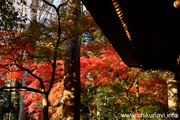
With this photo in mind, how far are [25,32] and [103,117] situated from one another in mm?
7852

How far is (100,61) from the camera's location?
687 cm

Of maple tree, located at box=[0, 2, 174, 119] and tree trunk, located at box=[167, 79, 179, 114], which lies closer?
maple tree, located at box=[0, 2, 174, 119]

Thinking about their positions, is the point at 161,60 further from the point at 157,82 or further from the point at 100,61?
the point at 157,82

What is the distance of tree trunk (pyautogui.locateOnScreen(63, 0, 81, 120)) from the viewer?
14.9 ft

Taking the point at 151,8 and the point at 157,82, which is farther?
the point at 157,82

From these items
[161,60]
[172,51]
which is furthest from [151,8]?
[161,60]

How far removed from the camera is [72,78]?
481 centimetres

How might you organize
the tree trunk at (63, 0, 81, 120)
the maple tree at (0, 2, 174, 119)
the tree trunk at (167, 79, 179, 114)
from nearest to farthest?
the maple tree at (0, 2, 174, 119) → the tree trunk at (63, 0, 81, 120) → the tree trunk at (167, 79, 179, 114)

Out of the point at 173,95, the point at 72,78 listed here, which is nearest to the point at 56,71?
the point at 72,78

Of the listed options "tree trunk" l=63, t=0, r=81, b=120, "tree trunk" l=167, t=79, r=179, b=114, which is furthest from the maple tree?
"tree trunk" l=167, t=79, r=179, b=114

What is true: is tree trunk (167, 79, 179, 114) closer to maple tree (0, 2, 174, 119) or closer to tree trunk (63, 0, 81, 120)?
maple tree (0, 2, 174, 119)

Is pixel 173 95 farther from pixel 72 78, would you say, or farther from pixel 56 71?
pixel 56 71

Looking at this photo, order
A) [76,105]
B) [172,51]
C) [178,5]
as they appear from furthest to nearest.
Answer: [76,105]
[172,51]
[178,5]

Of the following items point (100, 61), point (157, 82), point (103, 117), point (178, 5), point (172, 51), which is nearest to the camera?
point (178, 5)
